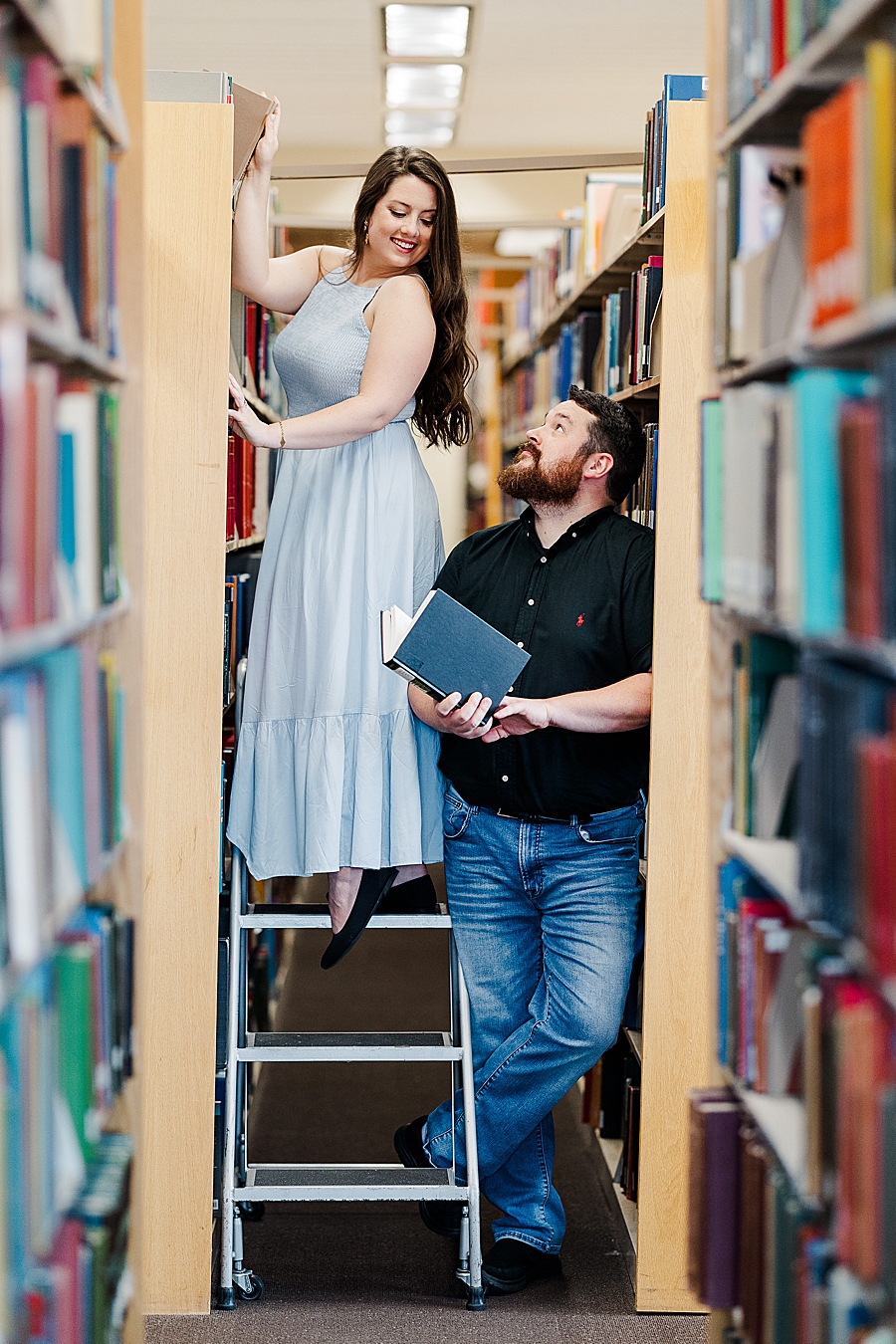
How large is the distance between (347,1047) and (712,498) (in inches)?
48.9

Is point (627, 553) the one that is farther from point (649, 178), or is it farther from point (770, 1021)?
point (770, 1021)

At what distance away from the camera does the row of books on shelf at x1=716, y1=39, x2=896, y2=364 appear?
40.0 inches

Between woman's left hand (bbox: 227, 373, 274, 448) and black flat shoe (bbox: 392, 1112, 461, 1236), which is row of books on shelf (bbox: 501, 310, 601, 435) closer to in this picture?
woman's left hand (bbox: 227, 373, 274, 448)

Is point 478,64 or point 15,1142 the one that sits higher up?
point 478,64

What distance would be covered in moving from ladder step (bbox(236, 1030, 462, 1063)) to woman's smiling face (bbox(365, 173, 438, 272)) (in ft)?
4.51

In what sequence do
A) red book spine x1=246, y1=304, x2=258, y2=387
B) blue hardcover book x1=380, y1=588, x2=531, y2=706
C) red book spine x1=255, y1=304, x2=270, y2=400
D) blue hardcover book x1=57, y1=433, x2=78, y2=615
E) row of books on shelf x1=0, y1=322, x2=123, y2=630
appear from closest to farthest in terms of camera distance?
row of books on shelf x1=0, y1=322, x2=123, y2=630 < blue hardcover book x1=57, y1=433, x2=78, y2=615 < blue hardcover book x1=380, y1=588, x2=531, y2=706 < red book spine x1=246, y1=304, x2=258, y2=387 < red book spine x1=255, y1=304, x2=270, y2=400

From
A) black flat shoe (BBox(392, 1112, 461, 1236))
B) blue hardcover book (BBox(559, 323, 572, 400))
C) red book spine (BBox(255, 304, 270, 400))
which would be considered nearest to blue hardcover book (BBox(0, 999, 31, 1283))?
black flat shoe (BBox(392, 1112, 461, 1236))

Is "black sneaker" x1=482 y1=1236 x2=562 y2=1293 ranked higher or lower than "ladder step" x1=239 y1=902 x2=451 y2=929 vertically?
lower

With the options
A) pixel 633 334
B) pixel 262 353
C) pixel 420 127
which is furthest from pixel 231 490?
pixel 420 127

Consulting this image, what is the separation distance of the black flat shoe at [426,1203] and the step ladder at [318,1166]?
0.15 feet

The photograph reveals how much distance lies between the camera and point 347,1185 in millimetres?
2209

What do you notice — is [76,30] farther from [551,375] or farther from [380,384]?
[551,375]

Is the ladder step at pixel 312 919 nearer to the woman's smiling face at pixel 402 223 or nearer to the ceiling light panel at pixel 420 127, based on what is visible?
the woman's smiling face at pixel 402 223

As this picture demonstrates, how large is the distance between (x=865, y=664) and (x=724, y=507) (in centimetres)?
36
